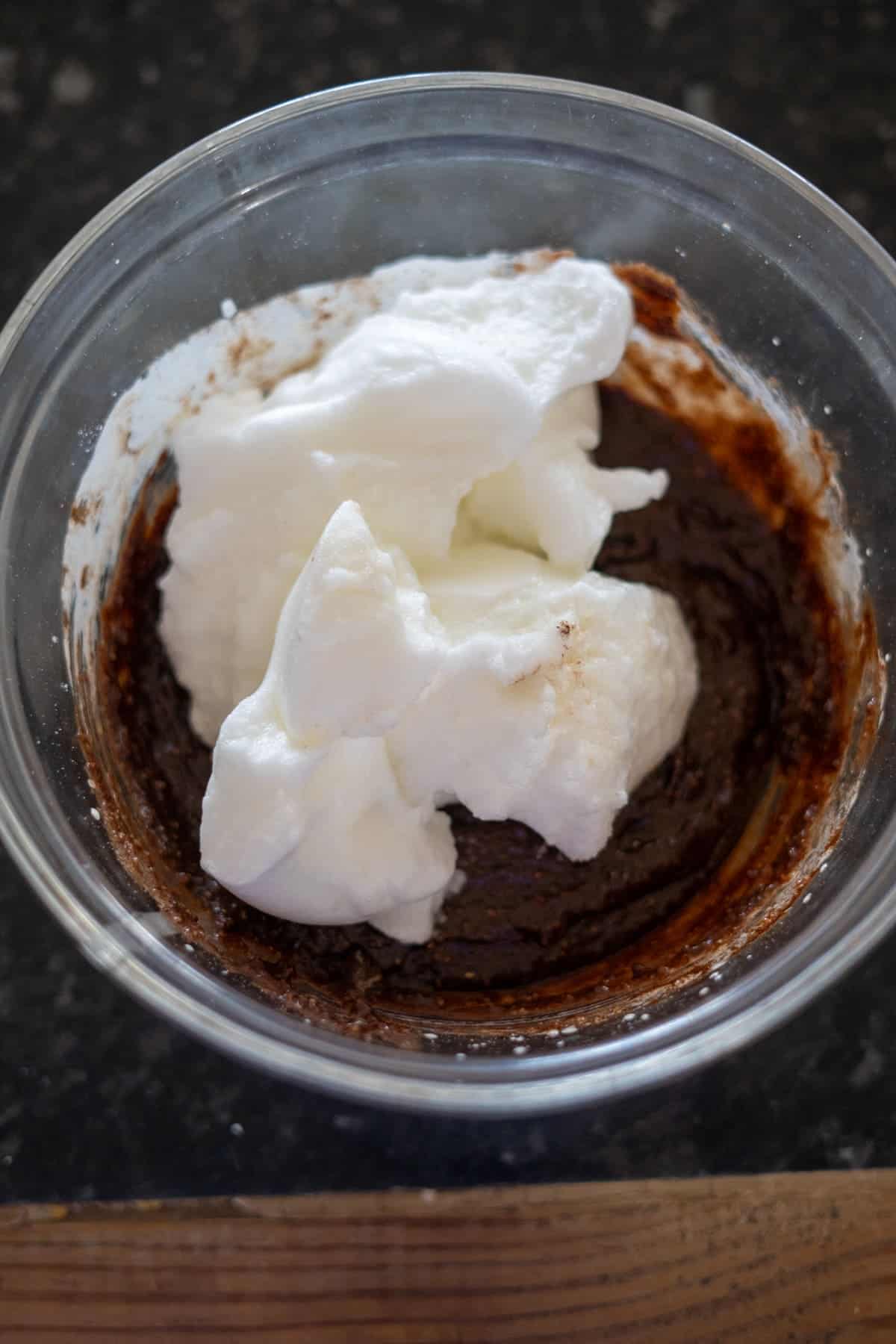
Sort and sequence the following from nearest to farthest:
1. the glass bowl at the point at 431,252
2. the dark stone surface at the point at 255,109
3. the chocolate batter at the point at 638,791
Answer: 1. the glass bowl at the point at 431,252
2. the chocolate batter at the point at 638,791
3. the dark stone surface at the point at 255,109

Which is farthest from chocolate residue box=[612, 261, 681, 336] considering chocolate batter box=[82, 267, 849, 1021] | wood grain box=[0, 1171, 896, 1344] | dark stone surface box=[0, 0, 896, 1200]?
wood grain box=[0, 1171, 896, 1344]

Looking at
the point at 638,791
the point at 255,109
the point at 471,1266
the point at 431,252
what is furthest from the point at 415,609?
the point at 255,109

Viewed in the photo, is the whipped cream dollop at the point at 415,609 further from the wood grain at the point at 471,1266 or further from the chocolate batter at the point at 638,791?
the wood grain at the point at 471,1266

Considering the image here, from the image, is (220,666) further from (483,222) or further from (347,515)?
A: (483,222)

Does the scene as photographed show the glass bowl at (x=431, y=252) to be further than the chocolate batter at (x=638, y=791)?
No

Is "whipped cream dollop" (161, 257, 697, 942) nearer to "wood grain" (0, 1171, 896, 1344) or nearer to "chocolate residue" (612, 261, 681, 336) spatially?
"chocolate residue" (612, 261, 681, 336)

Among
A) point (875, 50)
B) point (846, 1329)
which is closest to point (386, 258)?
point (875, 50)

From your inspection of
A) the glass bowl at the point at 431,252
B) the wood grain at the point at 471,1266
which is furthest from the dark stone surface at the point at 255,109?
the glass bowl at the point at 431,252
